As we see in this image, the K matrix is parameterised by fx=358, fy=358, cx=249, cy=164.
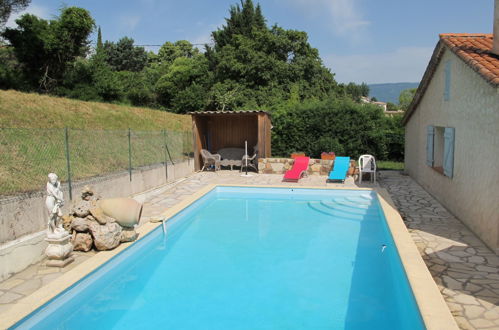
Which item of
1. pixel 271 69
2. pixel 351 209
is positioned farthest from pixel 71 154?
pixel 271 69

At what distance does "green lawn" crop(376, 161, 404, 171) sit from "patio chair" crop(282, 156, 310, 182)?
3.89 meters

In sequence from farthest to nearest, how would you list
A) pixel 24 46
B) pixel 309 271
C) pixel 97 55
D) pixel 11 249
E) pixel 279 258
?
pixel 97 55, pixel 24 46, pixel 279 258, pixel 309 271, pixel 11 249

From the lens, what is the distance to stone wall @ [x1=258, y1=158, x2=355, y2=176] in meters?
13.8

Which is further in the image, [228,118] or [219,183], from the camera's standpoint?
[228,118]

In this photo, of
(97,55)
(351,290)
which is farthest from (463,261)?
(97,55)

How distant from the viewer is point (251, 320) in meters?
4.49

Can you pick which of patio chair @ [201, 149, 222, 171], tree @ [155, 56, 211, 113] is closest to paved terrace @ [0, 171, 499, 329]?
patio chair @ [201, 149, 222, 171]

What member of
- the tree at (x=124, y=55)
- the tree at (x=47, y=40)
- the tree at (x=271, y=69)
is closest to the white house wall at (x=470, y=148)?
the tree at (x=271, y=69)

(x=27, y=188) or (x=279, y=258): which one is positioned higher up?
(x=27, y=188)

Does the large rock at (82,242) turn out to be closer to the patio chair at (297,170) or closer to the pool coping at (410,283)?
the pool coping at (410,283)

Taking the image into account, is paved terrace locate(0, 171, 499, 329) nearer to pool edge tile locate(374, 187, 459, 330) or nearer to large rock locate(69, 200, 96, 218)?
pool edge tile locate(374, 187, 459, 330)

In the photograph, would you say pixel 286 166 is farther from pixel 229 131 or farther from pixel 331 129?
pixel 331 129

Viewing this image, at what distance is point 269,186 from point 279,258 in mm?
5254

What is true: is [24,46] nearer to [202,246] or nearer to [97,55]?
[97,55]
